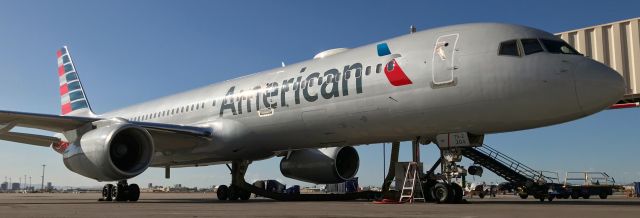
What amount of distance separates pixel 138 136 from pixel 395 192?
660 centimetres

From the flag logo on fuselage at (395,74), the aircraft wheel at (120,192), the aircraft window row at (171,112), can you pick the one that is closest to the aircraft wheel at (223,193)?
the aircraft window row at (171,112)

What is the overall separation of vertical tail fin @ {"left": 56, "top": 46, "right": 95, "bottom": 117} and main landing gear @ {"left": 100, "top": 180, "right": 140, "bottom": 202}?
7.84 meters

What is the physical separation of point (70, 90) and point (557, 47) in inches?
848

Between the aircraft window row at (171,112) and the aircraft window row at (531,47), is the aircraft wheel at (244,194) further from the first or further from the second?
the aircraft window row at (531,47)

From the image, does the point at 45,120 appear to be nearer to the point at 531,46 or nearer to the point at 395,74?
the point at 395,74

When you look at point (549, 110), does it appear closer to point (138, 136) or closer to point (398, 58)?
point (398, 58)

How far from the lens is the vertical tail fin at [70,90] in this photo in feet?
84.1

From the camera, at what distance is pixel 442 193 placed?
1229 centimetres

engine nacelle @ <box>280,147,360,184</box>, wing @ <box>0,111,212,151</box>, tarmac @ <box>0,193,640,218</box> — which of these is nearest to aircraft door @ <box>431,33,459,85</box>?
tarmac @ <box>0,193,640,218</box>

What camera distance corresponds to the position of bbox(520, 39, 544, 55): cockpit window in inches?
452


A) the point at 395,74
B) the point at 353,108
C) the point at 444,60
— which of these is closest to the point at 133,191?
the point at 353,108

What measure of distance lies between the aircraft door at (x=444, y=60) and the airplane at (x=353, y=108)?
2 centimetres

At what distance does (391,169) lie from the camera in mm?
15789

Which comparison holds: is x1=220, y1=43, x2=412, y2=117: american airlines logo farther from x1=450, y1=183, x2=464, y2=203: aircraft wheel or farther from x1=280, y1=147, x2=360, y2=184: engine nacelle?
x1=280, y1=147, x2=360, y2=184: engine nacelle
